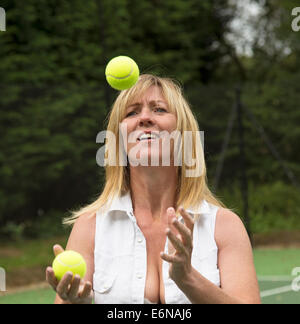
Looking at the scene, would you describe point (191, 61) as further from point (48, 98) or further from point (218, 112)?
point (48, 98)

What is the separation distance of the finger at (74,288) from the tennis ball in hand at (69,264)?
0.70ft

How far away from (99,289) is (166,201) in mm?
530

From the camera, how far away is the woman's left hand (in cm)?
226

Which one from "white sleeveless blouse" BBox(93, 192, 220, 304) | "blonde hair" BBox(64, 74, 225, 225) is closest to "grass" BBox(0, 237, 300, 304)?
"blonde hair" BBox(64, 74, 225, 225)

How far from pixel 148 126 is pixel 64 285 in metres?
0.85

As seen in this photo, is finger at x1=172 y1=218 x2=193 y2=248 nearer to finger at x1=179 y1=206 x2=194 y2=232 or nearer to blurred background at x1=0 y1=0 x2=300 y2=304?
finger at x1=179 y1=206 x2=194 y2=232

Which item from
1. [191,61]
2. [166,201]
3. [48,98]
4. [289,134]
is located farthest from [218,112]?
[166,201]

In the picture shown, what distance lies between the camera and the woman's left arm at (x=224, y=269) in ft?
7.70

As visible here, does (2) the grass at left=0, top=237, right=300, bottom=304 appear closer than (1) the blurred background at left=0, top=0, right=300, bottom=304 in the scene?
Yes

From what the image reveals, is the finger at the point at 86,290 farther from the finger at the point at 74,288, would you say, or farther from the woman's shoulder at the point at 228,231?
the woman's shoulder at the point at 228,231

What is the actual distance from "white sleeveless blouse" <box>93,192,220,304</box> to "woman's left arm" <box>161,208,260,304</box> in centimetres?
4

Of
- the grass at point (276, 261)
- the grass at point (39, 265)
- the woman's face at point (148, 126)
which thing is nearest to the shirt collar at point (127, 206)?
the woman's face at point (148, 126)

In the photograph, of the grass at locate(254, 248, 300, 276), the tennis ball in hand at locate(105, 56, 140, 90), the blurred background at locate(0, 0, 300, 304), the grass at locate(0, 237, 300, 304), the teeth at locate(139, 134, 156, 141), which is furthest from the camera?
the blurred background at locate(0, 0, 300, 304)

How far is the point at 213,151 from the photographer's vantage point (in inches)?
456
